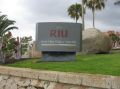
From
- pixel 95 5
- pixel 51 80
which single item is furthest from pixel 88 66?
pixel 95 5

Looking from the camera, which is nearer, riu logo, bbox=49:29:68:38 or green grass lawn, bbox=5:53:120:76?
green grass lawn, bbox=5:53:120:76

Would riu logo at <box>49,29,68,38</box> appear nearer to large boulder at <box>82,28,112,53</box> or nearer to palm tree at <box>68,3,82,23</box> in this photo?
large boulder at <box>82,28,112,53</box>

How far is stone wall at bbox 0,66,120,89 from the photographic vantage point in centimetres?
1018

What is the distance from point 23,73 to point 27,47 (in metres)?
24.4

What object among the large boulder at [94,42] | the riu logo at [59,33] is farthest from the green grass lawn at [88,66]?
the large boulder at [94,42]

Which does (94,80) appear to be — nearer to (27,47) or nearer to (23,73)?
(23,73)

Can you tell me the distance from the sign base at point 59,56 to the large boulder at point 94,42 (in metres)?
7.31

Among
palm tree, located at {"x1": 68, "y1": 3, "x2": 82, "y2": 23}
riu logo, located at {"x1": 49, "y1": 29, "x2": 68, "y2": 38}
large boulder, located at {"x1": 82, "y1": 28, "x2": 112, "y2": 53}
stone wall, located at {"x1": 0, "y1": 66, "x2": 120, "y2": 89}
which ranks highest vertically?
palm tree, located at {"x1": 68, "y1": 3, "x2": 82, "y2": 23}

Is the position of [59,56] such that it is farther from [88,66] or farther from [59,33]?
[88,66]

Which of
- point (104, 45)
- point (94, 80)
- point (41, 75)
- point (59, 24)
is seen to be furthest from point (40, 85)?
point (104, 45)

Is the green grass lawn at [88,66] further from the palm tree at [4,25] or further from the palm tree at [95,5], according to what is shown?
the palm tree at [95,5]

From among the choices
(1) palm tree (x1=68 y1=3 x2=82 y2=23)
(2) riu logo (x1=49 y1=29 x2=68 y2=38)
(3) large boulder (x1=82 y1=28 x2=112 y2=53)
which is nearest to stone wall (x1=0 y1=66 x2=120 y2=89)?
(2) riu logo (x1=49 y1=29 x2=68 y2=38)

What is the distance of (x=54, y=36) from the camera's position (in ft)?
80.8

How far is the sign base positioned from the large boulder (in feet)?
24.0
